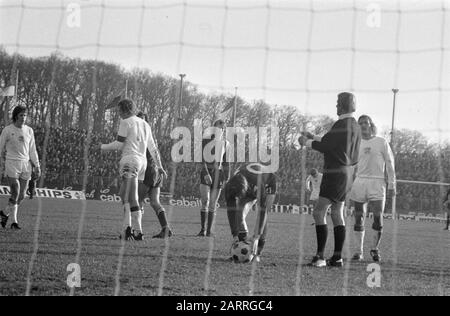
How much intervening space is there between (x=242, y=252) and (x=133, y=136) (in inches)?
82.4

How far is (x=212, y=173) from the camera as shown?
878 centimetres

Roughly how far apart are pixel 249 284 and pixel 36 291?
1552mm

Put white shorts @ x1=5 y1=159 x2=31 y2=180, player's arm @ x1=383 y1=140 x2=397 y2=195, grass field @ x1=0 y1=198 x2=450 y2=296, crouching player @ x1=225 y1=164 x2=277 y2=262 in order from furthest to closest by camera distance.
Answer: white shorts @ x1=5 y1=159 x2=31 y2=180 → player's arm @ x1=383 y1=140 x2=397 y2=195 → crouching player @ x1=225 y1=164 x2=277 y2=262 → grass field @ x1=0 y1=198 x2=450 y2=296

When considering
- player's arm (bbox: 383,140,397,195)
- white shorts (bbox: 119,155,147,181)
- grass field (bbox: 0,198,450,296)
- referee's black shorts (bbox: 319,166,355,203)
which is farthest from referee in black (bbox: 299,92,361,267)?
white shorts (bbox: 119,155,147,181)

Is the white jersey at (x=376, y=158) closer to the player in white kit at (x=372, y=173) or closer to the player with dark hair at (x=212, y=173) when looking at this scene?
the player in white kit at (x=372, y=173)

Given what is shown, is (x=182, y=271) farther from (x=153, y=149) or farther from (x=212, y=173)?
(x=212, y=173)

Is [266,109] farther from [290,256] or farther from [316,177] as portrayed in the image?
[316,177]

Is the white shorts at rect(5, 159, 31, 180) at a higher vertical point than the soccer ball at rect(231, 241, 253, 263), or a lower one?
higher

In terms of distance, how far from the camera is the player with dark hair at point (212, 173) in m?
8.54

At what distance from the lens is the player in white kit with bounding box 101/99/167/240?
22.4 feet

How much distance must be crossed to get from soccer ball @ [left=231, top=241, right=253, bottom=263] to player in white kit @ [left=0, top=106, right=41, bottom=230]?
145 inches

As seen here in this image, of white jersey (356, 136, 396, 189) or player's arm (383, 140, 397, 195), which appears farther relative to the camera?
white jersey (356, 136, 396, 189)

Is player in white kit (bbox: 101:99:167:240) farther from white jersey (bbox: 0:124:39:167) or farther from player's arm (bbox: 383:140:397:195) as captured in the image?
player's arm (bbox: 383:140:397:195)

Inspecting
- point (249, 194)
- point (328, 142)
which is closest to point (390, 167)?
point (328, 142)
